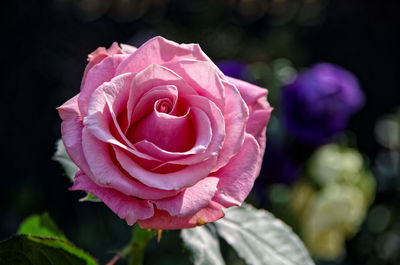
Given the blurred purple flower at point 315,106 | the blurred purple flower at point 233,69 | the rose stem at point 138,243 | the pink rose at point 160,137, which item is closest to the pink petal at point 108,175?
the pink rose at point 160,137

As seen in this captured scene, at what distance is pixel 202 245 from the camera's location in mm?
502

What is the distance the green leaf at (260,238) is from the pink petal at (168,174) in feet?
0.54

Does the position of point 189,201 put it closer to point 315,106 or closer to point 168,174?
point 168,174

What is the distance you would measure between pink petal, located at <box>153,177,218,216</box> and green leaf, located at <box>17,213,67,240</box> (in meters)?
0.20

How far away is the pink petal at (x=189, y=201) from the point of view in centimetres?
37

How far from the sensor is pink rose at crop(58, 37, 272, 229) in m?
0.37

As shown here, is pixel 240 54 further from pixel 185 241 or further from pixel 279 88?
pixel 185 241

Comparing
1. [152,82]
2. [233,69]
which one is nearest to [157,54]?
[152,82]

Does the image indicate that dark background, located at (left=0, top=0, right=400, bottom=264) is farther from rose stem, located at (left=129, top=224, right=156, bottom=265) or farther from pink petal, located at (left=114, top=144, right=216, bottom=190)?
pink petal, located at (left=114, top=144, right=216, bottom=190)

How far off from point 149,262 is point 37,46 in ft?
3.62

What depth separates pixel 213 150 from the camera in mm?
379

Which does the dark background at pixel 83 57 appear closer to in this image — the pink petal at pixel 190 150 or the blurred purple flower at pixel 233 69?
the blurred purple flower at pixel 233 69

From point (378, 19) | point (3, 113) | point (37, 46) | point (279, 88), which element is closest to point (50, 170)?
point (3, 113)

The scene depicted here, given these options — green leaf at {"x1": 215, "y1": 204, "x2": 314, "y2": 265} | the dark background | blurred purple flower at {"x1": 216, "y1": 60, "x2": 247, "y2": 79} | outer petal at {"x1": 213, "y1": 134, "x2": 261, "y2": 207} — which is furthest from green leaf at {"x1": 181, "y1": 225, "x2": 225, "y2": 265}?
the dark background
